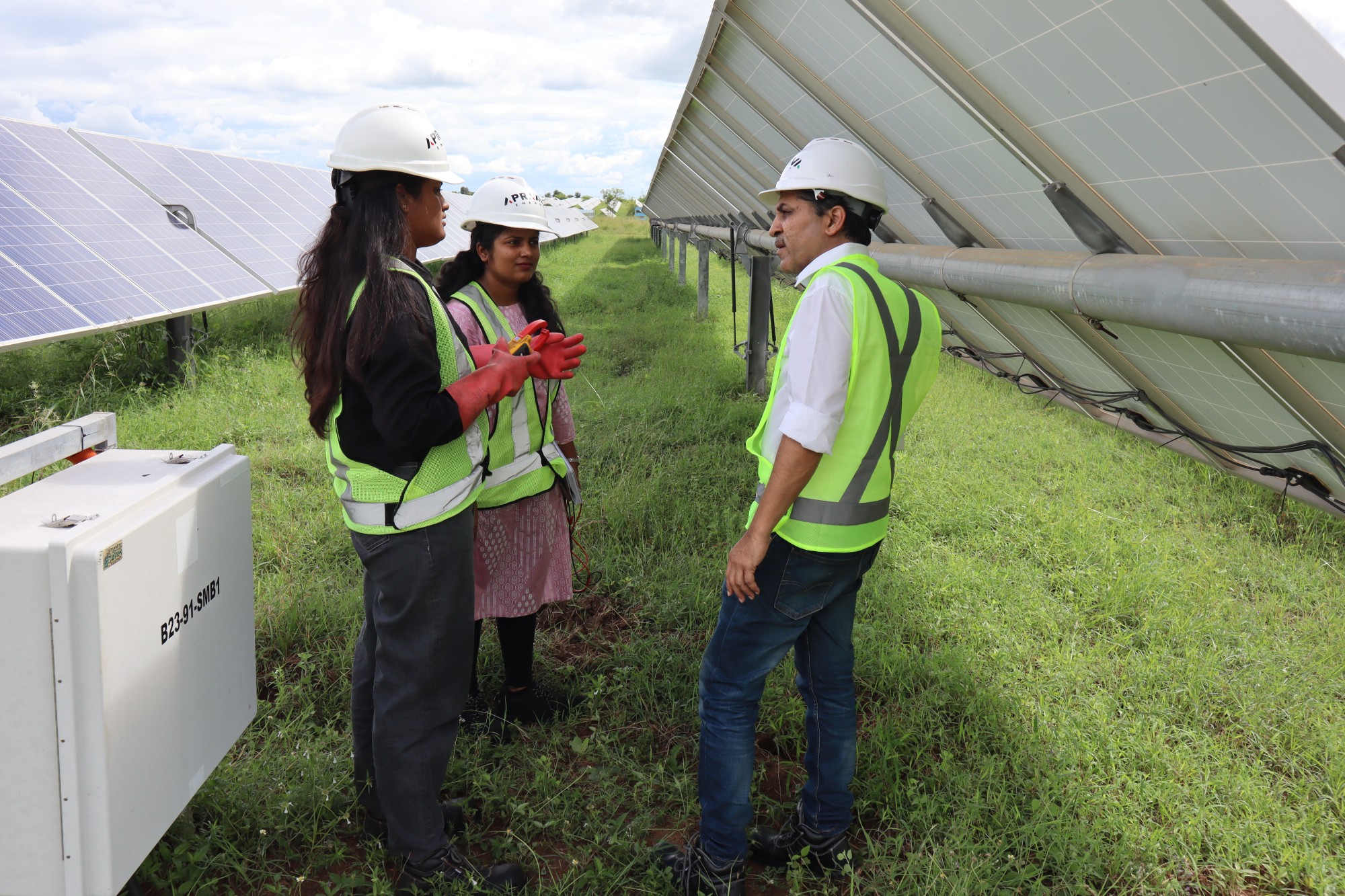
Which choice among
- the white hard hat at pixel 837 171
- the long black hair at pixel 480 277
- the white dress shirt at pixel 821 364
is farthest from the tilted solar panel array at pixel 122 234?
the white dress shirt at pixel 821 364

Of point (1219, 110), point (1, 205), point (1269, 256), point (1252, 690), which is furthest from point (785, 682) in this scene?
point (1, 205)

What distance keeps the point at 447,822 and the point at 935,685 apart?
1.71 m

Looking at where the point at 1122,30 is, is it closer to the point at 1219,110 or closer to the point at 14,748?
the point at 1219,110

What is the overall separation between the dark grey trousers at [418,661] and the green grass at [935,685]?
225 millimetres

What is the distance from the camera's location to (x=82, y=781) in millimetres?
1645

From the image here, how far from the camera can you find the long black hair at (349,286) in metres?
1.78

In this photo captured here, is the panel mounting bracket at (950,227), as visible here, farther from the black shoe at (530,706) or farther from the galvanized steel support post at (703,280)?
the galvanized steel support post at (703,280)

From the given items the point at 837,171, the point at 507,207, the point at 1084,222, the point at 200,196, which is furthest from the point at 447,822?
the point at 200,196

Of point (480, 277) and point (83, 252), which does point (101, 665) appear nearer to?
point (480, 277)

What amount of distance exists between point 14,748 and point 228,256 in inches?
238

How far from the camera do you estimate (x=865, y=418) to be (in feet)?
6.23

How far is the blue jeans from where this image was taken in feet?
6.48

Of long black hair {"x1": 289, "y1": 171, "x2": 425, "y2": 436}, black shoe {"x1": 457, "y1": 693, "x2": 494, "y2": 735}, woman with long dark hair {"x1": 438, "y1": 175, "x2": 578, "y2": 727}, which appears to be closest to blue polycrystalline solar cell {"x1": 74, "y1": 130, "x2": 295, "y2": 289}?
woman with long dark hair {"x1": 438, "y1": 175, "x2": 578, "y2": 727}

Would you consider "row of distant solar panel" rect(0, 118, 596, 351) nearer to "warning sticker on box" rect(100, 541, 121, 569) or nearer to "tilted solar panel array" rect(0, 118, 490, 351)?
"tilted solar panel array" rect(0, 118, 490, 351)
